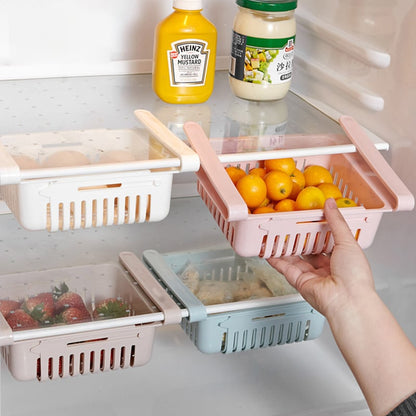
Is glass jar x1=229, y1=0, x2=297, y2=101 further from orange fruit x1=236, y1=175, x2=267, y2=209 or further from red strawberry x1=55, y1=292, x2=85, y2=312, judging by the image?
red strawberry x1=55, y1=292, x2=85, y2=312

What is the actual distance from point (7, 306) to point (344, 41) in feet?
2.76

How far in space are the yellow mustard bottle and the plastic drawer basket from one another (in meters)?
0.35

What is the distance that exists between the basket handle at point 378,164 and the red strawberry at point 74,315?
1.98 ft

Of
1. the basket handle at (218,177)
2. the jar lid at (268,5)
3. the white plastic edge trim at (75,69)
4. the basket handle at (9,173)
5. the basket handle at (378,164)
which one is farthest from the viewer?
the white plastic edge trim at (75,69)

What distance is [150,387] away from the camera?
1737 millimetres

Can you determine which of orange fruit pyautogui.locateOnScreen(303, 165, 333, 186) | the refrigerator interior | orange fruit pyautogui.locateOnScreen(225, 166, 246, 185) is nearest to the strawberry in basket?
the refrigerator interior

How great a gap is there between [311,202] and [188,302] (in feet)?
1.01

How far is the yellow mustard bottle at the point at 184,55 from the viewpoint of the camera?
54.7 inches

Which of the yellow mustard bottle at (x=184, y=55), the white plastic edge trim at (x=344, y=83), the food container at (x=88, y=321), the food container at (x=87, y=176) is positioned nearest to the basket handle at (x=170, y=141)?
the food container at (x=87, y=176)

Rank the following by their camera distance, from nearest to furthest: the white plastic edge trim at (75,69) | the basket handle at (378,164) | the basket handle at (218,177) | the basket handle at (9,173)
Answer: the basket handle at (9,173), the basket handle at (218,177), the basket handle at (378,164), the white plastic edge trim at (75,69)

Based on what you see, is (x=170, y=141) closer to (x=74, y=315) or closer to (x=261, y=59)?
(x=261, y=59)

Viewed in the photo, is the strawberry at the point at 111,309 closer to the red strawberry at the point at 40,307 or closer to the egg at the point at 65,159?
the red strawberry at the point at 40,307

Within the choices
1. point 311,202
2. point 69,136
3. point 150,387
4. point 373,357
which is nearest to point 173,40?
point 69,136

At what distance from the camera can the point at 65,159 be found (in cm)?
116
